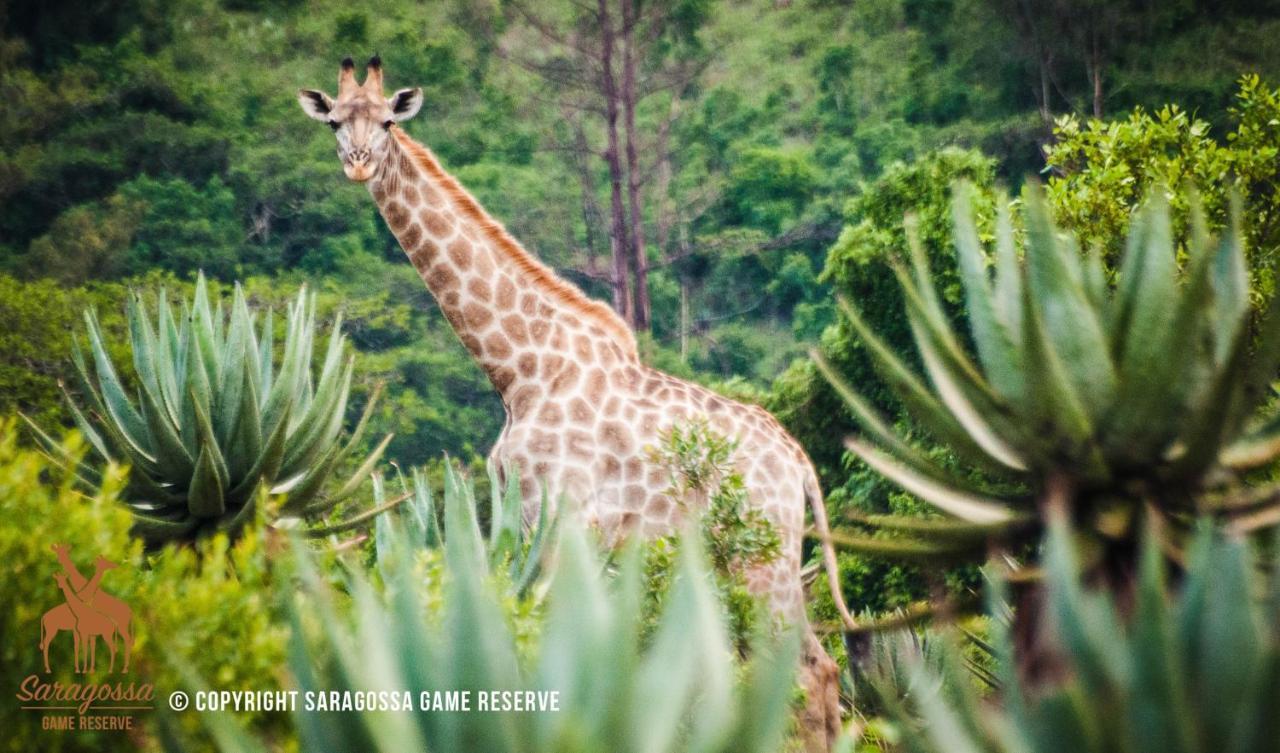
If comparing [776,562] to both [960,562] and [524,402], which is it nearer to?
[524,402]

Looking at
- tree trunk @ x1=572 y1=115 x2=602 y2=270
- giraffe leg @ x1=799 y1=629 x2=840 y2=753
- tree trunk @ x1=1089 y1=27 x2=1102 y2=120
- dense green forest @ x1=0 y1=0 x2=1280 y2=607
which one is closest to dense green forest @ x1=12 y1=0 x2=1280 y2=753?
giraffe leg @ x1=799 y1=629 x2=840 y2=753

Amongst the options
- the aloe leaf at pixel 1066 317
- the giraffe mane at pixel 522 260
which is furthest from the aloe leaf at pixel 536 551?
the aloe leaf at pixel 1066 317

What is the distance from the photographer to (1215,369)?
3.72 m

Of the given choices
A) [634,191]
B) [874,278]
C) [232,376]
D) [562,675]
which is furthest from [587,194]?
[562,675]

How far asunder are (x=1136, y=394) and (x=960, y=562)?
65 centimetres

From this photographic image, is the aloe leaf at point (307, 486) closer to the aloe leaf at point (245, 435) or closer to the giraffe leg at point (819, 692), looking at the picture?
the aloe leaf at point (245, 435)

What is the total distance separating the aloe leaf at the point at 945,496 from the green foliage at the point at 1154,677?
107cm

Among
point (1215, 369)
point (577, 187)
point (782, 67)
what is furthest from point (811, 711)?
point (782, 67)

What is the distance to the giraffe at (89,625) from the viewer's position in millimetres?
3443

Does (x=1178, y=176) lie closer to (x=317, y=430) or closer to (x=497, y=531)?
(x=497, y=531)

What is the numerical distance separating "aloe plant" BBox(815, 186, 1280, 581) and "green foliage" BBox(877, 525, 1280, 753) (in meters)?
0.82

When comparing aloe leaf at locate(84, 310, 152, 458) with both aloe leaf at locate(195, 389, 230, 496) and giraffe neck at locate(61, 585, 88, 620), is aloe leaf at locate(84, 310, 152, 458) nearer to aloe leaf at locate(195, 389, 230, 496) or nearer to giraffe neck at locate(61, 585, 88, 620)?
aloe leaf at locate(195, 389, 230, 496)

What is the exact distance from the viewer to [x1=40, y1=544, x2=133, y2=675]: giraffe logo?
3441 mm

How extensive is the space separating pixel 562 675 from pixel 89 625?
129 cm
